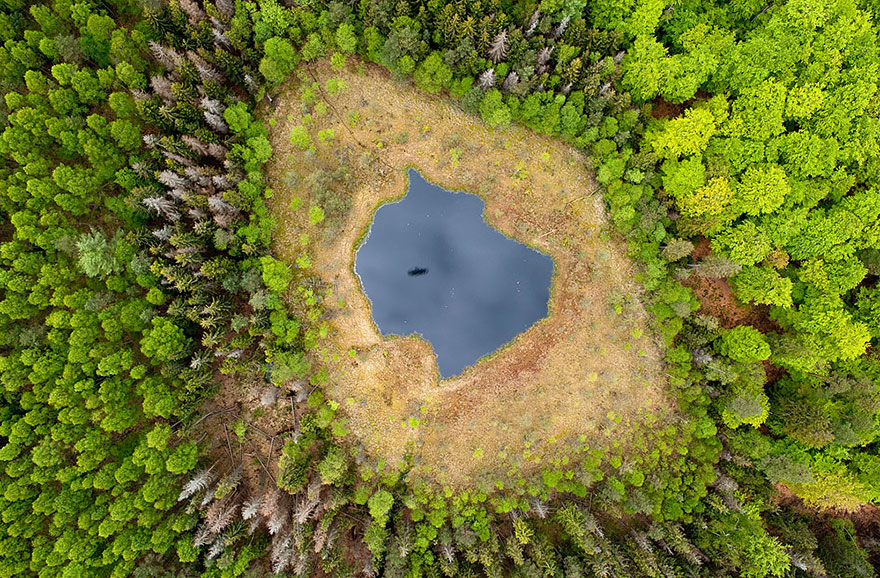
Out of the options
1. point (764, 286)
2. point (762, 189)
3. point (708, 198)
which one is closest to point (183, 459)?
point (708, 198)

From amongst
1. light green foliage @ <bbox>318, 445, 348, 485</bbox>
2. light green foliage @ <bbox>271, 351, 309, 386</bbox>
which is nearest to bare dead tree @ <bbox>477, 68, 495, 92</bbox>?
light green foliage @ <bbox>271, 351, 309, 386</bbox>

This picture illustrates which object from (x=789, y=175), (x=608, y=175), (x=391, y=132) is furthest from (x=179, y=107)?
(x=789, y=175)

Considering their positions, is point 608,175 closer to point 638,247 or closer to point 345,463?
point 638,247

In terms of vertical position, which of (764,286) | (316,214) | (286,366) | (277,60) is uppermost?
(764,286)

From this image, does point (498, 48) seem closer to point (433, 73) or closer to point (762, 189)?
point (433, 73)

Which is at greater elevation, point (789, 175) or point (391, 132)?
point (789, 175)

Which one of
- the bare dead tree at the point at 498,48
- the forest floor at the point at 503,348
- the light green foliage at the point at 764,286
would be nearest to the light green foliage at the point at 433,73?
the forest floor at the point at 503,348
